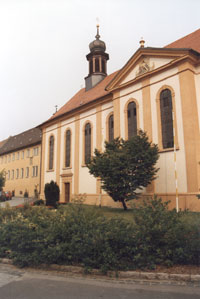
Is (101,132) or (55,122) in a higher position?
(55,122)

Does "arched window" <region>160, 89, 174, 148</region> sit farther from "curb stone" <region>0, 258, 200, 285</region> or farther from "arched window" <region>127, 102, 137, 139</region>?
"curb stone" <region>0, 258, 200, 285</region>

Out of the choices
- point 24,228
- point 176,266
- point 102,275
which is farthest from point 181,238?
point 24,228

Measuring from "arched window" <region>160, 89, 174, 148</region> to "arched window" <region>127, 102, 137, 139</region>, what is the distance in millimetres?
2567

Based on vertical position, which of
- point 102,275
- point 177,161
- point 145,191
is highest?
point 177,161

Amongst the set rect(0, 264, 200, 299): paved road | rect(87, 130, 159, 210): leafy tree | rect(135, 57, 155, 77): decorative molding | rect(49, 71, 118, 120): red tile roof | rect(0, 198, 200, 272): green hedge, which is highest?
rect(49, 71, 118, 120): red tile roof

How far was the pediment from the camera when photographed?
17344mm

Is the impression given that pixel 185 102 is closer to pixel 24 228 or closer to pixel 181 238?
pixel 181 238

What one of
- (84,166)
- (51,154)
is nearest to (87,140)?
(84,166)

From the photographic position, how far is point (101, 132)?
76.8 ft

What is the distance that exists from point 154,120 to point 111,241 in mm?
13088

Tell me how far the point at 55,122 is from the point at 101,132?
30.0ft

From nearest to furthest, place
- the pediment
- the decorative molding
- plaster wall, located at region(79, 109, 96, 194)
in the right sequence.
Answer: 1. the pediment
2. the decorative molding
3. plaster wall, located at region(79, 109, 96, 194)

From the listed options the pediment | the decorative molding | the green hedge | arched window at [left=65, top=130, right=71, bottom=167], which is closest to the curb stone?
the green hedge

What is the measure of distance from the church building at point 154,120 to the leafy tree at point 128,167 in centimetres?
145
